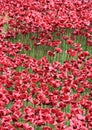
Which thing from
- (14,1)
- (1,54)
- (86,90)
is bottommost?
(86,90)

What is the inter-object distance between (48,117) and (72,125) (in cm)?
44

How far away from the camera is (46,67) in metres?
9.03

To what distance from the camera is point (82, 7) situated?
14.8 metres

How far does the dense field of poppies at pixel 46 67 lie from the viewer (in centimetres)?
691

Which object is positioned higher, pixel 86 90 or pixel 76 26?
pixel 76 26

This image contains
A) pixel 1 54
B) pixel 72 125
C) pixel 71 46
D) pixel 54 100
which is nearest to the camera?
pixel 72 125

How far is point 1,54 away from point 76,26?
3.28 meters

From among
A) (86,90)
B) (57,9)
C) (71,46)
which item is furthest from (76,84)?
(57,9)

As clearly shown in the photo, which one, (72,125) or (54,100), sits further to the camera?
(54,100)

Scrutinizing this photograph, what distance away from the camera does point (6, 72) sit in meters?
8.76

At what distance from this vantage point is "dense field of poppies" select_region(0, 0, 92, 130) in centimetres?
691

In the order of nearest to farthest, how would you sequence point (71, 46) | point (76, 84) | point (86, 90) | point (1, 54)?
point (76, 84)
point (86, 90)
point (1, 54)
point (71, 46)

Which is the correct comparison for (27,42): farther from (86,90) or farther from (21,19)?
(86,90)

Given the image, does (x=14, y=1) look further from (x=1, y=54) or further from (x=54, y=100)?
(x=54, y=100)
